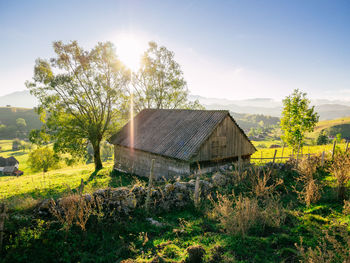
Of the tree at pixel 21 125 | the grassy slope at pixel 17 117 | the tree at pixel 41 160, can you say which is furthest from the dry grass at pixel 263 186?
the grassy slope at pixel 17 117

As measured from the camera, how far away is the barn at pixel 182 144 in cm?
1538

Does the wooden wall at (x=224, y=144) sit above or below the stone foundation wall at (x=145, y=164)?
above

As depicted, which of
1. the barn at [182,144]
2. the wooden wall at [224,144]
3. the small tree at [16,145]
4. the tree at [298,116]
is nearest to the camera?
the barn at [182,144]

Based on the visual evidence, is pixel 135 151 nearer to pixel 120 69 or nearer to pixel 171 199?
pixel 120 69

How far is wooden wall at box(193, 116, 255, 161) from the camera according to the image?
15.6m

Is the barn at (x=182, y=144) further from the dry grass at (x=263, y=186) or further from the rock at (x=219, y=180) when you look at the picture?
the dry grass at (x=263, y=186)

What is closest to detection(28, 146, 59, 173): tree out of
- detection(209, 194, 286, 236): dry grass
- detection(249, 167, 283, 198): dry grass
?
detection(249, 167, 283, 198): dry grass

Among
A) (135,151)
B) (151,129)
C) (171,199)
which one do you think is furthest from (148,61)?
(171,199)

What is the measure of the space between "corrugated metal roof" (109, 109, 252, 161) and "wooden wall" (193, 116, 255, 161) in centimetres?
59

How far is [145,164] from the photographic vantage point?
1848 centimetres

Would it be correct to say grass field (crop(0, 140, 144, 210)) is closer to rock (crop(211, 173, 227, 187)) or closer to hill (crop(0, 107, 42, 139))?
rock (crop(211, 173, 227, 187))

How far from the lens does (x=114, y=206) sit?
7.43 meters

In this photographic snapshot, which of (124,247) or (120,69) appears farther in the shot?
(120,69)

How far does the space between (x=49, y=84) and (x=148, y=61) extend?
1466 cm
